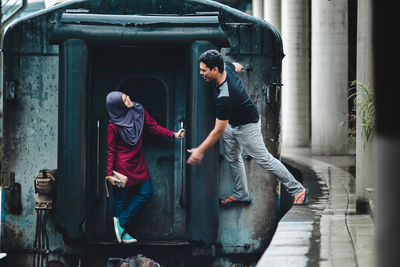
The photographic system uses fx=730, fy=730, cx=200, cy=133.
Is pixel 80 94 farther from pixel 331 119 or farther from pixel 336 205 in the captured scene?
pixel 331 119

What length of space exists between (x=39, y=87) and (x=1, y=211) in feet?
4.25

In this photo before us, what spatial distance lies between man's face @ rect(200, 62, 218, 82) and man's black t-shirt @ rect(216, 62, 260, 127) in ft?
0.56

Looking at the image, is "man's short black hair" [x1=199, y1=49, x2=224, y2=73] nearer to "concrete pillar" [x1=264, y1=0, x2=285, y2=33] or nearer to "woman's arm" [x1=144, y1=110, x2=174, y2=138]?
"woman's arm" [x1=144, y1=110, x2=174, y2=138]

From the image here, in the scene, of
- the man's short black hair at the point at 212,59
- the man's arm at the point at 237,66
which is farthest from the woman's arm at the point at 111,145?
the man's arm at the point at 237,66

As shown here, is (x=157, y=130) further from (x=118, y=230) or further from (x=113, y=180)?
(x=118, y=230)

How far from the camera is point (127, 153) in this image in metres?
7.14

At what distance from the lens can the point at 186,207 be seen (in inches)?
282

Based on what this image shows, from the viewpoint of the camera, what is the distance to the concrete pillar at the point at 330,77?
19312 mm

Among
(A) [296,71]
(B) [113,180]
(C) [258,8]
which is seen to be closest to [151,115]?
(B) [113,180]

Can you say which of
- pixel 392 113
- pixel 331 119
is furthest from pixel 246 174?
pixel 331 119

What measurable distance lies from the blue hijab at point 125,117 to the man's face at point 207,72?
2.83ft

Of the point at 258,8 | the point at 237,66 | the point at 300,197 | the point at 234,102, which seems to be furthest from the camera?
the point at 258,8

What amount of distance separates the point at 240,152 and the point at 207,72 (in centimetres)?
107

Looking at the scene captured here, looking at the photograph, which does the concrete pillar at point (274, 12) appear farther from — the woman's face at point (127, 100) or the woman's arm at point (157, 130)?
the woman's face at point (127, 100)
